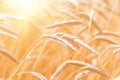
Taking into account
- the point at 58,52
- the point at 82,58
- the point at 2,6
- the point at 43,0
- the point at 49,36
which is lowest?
the point at 49,36

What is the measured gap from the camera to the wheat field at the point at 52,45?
3.26 feet

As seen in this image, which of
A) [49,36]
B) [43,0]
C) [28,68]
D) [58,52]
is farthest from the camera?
[43,0]

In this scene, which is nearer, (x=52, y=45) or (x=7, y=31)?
(x=7, y=31)

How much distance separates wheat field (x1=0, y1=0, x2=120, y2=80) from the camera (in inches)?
39.1

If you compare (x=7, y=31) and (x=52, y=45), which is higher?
(x=52, y=45)

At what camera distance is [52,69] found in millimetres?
1312

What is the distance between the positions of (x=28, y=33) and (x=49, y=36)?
0.52 metres

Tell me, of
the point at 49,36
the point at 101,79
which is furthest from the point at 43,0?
the point at 49,36

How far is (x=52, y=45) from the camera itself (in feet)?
4.63

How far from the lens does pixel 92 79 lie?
1.18 m

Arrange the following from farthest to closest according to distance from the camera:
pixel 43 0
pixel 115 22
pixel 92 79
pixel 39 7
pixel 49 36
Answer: pixel 115 22
pixel 43 0
pixel 39 7
pixel 92 79
pixel 49 36

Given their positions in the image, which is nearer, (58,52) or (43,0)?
(58,52)

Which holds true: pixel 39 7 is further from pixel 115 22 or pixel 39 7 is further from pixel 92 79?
pixel 92 79

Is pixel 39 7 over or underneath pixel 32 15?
over
